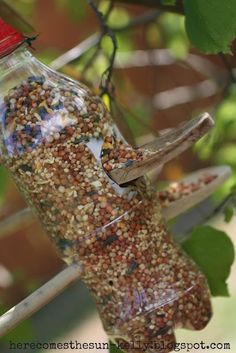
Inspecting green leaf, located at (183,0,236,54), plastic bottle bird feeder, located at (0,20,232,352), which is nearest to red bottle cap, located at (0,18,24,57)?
plastic bottle bird feeder, located at (0,20,232,352)

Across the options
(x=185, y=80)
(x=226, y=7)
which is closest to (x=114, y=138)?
(x=226, y=7)

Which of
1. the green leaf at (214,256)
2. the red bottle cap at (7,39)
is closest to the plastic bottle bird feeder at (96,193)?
the red bottle cap at (7,39)

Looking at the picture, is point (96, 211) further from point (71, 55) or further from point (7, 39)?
point (71, 55)

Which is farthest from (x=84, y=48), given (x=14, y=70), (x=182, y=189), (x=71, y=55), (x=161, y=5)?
(x=14, y=70)

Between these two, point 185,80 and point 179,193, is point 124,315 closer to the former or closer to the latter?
point 179,193

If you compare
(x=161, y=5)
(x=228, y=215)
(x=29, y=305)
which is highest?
(x=161, y=5)

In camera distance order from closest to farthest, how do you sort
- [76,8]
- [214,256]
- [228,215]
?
[214,256], [228,215], [76,8]

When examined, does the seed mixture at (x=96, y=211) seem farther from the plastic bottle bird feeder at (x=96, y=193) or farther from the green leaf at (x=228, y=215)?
the green leaf at (x=228, y=215)

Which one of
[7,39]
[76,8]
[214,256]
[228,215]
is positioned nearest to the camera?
[7,39]
